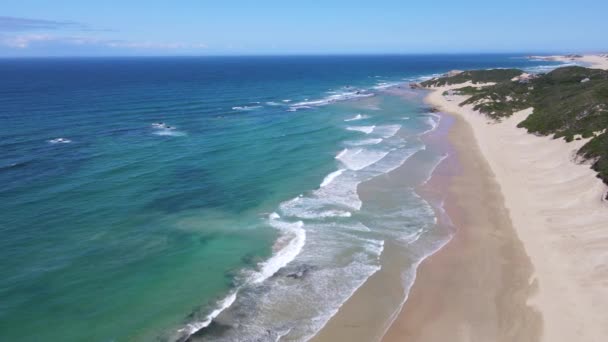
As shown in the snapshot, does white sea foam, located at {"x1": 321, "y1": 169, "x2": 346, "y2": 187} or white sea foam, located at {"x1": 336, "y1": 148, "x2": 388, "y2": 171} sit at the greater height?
white sea foam, located at {"x1": 336, "y1": 148, "x2": 388, "y2": 171}

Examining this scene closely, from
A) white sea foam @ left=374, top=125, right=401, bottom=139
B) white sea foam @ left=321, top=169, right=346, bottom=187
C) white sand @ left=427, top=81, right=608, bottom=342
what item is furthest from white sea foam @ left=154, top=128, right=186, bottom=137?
white sand @ left=427, top=81, right=608, bottom=342

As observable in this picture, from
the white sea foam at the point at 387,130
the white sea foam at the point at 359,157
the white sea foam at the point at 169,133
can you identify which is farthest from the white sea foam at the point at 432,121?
the white sea foam at the point at 169,133

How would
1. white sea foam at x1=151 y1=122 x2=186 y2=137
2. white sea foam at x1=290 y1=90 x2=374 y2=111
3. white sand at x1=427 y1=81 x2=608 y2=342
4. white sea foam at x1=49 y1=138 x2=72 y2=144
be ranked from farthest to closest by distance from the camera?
white sea foam at x1=290 y1=90 x2=374 y2=111
white sea foam at x1=151 y1=122 x2=186 y2=137
white sea foam at x1=49 y1=138 x2=72 y2=144
white sand at x1=427 y1=81 x2=608 y2=342

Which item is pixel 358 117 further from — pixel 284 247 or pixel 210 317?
pixel 210 317

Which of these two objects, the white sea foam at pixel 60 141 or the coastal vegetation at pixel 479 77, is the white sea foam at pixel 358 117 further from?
the coastal vegetation at pixel 479 77

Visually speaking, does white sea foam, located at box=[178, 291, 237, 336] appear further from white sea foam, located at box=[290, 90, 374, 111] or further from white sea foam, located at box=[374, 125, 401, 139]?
white sea foam, located at box=[290, 90, 374, 111]

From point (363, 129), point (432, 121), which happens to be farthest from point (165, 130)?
point (432, 121)
